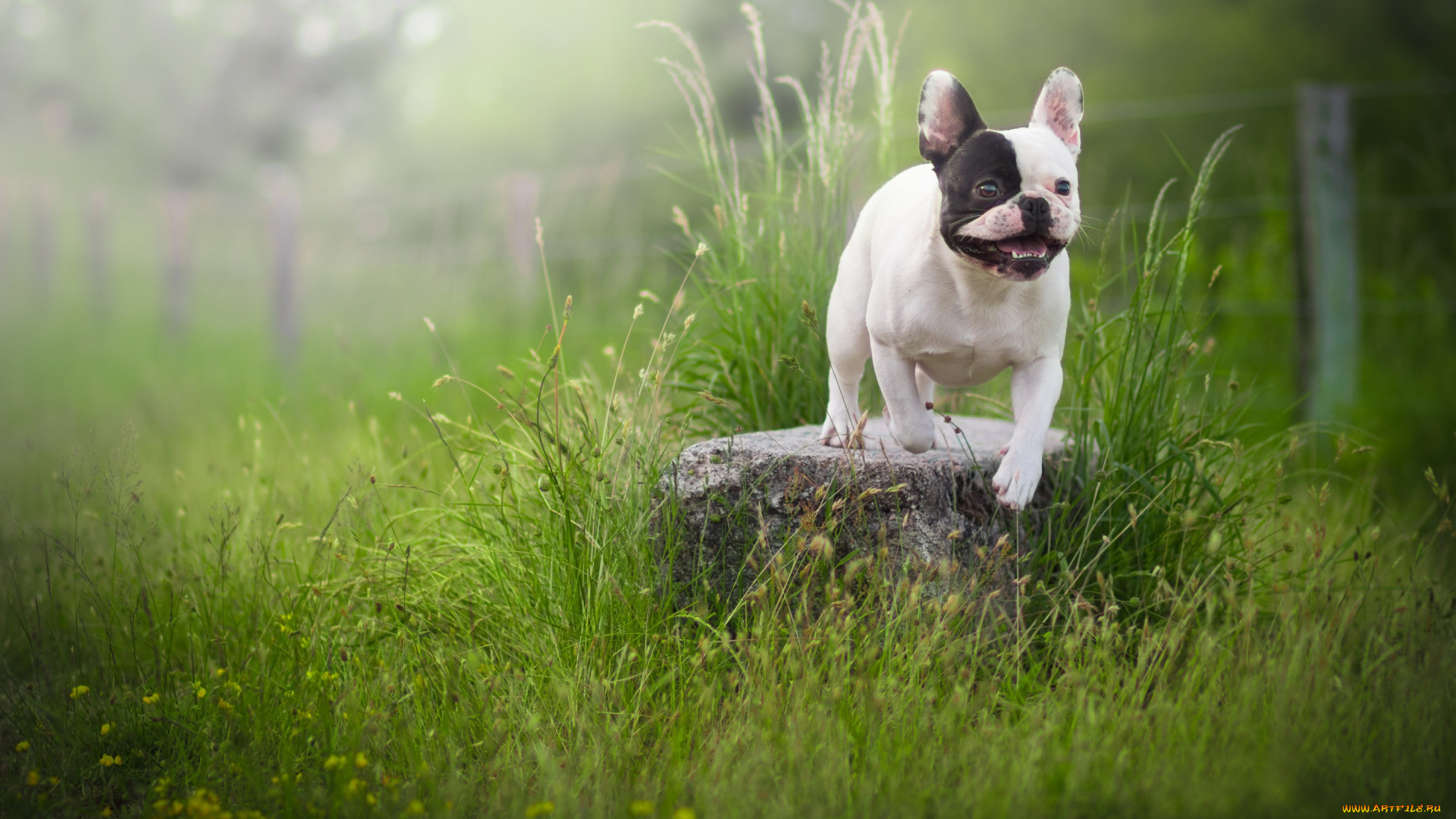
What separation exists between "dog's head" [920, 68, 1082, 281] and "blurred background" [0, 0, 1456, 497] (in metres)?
0.55

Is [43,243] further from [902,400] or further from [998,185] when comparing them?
[998,185]

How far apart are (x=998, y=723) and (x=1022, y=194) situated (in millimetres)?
1167

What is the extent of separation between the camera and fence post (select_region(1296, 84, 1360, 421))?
16.1 feet

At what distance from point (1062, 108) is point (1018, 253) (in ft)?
1.41

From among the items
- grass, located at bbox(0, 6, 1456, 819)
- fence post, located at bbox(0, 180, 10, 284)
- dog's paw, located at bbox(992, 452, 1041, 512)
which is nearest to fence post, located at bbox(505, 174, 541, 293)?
grass, located at bbox(0, 6, 1456, 819)

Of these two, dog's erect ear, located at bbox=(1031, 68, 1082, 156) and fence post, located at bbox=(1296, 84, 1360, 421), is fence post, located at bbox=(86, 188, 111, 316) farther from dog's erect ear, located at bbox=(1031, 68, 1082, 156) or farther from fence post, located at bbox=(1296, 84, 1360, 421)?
fence post, located at bbox=(1296, 84, 1360, 421)

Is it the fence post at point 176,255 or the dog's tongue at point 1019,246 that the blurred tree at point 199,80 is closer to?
the fence post at point 176,255

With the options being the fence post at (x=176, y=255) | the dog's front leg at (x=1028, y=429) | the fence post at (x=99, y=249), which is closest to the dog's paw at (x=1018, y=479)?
the dog's front leg at (x=1028, y=429)

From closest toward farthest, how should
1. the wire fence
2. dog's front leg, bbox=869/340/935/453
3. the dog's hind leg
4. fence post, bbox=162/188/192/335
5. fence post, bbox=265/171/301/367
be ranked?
dog's front leg, bbox=869/340/935/453 < the dog's hind leg < the wire fence < fence post, bbox=265/171/301/367 < fence post, bbox=162/188/192/335

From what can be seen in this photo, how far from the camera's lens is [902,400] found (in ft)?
7.82

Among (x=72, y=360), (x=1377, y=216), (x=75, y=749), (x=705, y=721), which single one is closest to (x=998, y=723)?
(x=705, y=721)

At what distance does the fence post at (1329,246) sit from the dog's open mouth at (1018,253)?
366cm

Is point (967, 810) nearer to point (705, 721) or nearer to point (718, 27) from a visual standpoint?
point (705, 721)

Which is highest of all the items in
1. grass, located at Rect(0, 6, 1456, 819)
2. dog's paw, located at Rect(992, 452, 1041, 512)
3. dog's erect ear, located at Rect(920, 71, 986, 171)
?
dog's erect ear, located at Rect(920, 71, 986, 171)
